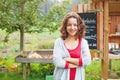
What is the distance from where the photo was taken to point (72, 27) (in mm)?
3982

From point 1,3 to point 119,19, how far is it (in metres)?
3.37

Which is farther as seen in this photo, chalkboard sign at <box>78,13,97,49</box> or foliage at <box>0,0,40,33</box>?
foliage at <box>0,0,40,33</box>

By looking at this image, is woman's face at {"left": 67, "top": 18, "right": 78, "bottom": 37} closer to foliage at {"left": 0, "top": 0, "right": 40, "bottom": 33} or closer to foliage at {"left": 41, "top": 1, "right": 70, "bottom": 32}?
foliage at {"left": 0, "top": 0, "right": 40, "bottom": 33}

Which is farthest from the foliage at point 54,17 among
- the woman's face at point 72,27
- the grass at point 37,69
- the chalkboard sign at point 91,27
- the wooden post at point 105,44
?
the woman's face at point 72,27

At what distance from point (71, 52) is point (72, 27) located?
31cm

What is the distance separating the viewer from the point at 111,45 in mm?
8984

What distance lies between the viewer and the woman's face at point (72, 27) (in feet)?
13.0

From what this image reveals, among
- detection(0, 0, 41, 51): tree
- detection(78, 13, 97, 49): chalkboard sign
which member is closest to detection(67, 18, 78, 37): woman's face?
detection(78, 13, 97, 49): chalkboard sign

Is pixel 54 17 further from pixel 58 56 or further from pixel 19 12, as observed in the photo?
pixel 58 56

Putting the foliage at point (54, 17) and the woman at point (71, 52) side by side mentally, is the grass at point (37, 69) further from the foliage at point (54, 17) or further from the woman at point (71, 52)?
the woman at point (71, 52)

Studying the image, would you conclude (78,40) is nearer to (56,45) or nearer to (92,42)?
(56,45)

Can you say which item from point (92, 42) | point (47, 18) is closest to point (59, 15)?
point (47, 18)

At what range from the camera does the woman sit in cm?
390

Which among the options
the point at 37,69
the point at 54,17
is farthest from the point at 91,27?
the point at 37,69
